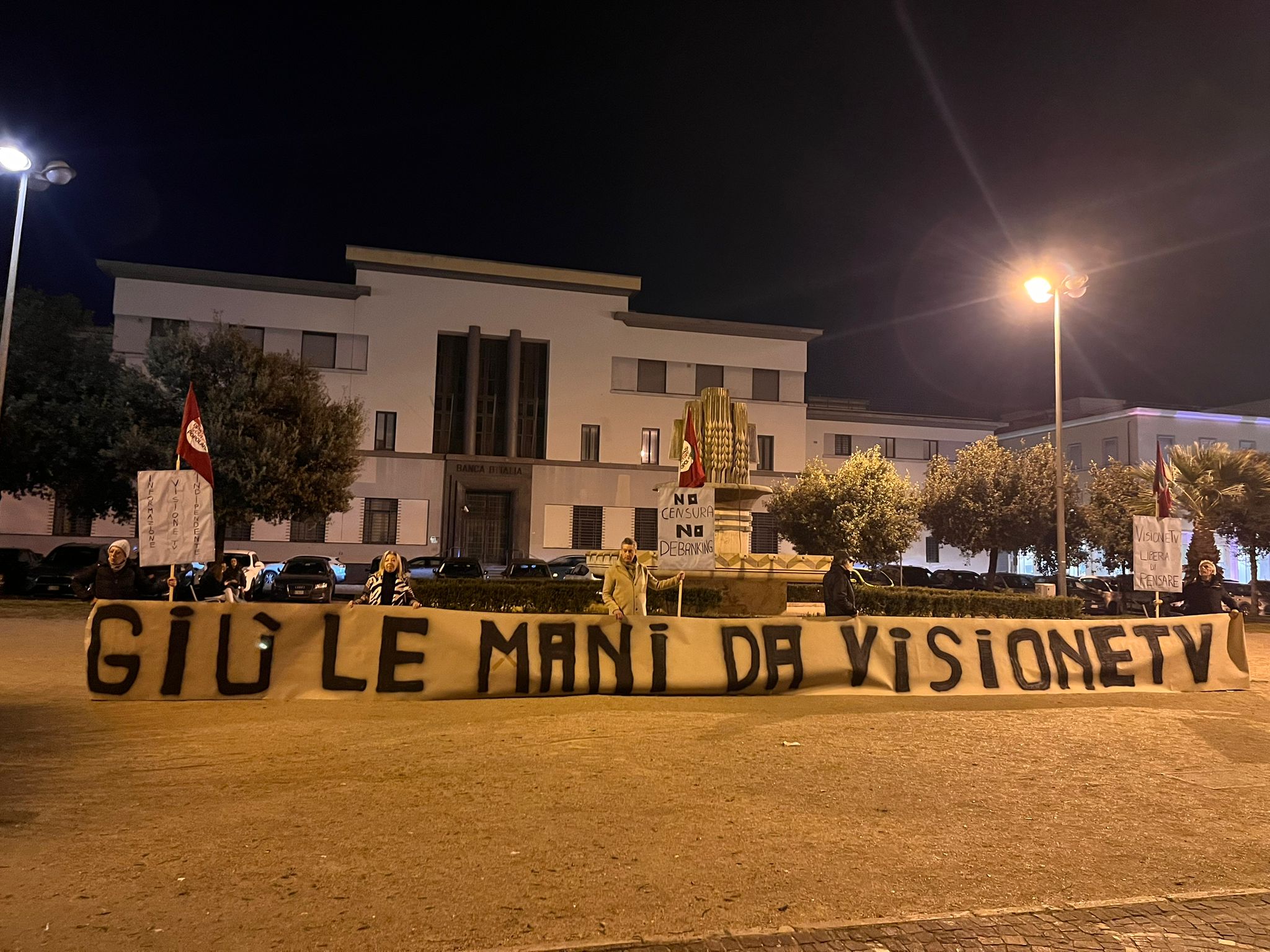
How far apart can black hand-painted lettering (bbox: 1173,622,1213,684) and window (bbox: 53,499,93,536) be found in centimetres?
3938

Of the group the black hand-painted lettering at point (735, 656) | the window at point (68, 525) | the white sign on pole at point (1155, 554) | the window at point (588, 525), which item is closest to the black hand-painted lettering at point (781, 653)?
the black hand-painted lettering at point (735, 656)

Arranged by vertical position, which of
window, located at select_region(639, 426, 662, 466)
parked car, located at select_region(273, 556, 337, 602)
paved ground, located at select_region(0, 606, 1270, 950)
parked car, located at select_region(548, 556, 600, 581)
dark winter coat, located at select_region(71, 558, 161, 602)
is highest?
window, located at select_region(639, 426, 662, 466)

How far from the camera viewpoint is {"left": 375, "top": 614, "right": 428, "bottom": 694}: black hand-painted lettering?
9.14m

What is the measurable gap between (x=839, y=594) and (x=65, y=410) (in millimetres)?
23814

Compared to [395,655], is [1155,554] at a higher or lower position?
higher

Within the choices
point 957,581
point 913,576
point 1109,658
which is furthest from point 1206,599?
point 913,576

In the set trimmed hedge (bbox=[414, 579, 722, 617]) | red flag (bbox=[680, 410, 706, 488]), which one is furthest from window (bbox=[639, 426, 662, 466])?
red flag (bbox=[680, 410, 706, 488])

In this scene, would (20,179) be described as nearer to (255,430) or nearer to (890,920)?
(255,430)

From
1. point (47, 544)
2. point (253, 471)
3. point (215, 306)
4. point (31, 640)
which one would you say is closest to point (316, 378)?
point (253, 471)

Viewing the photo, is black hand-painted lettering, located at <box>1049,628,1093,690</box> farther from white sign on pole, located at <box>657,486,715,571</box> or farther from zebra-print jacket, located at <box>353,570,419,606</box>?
zebra-print jacket, located at <box>353,570,419,606</box>

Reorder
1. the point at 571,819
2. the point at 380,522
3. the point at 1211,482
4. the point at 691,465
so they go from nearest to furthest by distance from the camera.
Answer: the point at 571,819 < the point at 691,465 < the point at 1211,482 < the point at 380,522

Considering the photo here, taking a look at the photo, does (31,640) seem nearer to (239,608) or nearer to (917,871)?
(239,608)

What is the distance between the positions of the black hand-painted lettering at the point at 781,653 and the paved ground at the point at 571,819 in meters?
1.07

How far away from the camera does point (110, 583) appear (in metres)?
9.43
